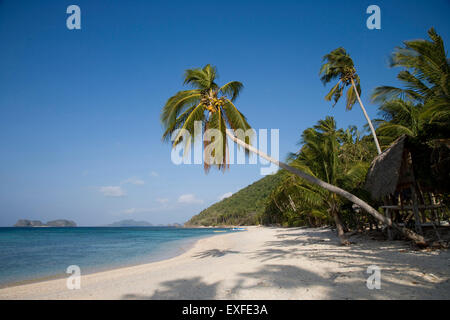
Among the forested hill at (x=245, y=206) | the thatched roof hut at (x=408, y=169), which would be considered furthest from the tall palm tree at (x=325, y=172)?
the forested hill at (x=245, y=206)

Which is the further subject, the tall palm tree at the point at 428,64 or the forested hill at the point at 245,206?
the forested hill at the point at 245,206

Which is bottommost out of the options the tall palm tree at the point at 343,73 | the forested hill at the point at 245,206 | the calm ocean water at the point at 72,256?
the forested hill at the point at 245,206

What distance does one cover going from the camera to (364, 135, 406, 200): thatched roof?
20.4 feet

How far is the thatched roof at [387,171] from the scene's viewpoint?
20.4 ft

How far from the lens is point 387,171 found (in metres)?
6.49

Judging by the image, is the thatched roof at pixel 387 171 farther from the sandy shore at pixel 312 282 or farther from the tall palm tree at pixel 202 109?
the tall palm tree at pixel 202 109

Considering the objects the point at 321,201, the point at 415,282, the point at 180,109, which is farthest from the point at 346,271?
the point at 180,109

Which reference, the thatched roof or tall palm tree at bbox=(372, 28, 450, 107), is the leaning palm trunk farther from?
tall palm tree at bbox=(372, 28, 450, 107)

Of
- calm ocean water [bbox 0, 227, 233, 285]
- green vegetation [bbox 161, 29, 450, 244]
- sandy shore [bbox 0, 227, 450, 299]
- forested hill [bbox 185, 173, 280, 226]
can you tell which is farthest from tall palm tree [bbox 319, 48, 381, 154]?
forested hill [bbox 185, 173, 280, 226]
